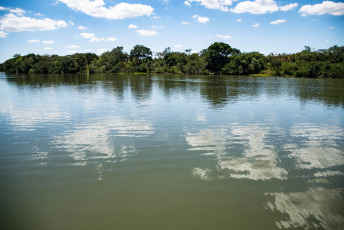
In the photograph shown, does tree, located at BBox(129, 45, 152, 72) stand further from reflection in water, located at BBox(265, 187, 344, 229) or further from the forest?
reflection in water, located at BBox(265, 187, 344, 229)

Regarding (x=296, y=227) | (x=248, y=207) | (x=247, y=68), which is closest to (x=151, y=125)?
(x=248, y=207)

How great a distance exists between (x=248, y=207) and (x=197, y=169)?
2589 millimetres

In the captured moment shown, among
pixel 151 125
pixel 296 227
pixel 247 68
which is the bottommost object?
pixel 296 227

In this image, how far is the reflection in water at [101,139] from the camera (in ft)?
31.7

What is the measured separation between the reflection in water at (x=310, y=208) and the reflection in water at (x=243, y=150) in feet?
3.84

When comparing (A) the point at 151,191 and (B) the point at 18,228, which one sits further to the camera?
(A) the point at 151,191

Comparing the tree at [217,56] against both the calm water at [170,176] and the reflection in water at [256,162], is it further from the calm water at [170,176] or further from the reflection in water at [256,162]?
the reflection in water at [256,162]

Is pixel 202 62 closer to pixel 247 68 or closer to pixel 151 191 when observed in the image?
pixel 247 68

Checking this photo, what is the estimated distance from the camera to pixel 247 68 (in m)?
117

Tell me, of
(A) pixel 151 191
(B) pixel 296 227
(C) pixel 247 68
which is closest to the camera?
(B) pixel 296 227

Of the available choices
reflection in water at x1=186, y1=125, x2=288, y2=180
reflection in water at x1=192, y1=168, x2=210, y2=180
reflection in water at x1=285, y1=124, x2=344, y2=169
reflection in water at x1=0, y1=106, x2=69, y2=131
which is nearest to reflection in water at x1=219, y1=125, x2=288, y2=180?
reflection in water at x1=186, y1=125, x2=288, y2=180

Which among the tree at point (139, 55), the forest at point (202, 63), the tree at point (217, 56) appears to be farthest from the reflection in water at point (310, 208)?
the tree at point (139, 55)

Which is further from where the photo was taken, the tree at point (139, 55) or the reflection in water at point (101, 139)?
the tree at point (139, 55)

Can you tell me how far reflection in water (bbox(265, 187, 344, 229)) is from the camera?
5.39 meters
